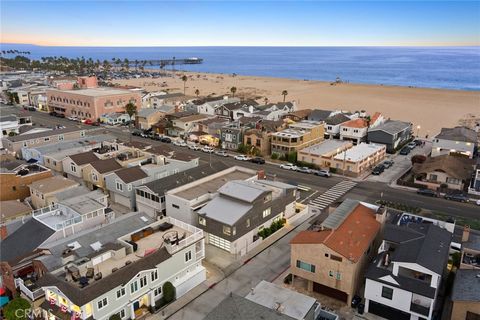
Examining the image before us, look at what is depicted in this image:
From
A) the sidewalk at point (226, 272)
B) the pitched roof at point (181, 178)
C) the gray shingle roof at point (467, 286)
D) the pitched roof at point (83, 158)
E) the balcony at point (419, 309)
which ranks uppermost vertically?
the pitched roof at point (83, 158)

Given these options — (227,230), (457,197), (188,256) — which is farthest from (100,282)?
(457,197)

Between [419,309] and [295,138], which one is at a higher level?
[295,138]

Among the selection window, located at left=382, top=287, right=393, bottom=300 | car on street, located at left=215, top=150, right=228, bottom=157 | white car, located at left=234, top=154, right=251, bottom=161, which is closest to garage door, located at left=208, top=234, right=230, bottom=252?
window, located at left=382, top=287, right=393, bottom=300

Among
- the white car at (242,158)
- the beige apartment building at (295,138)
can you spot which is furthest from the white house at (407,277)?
the white car at (242,158)

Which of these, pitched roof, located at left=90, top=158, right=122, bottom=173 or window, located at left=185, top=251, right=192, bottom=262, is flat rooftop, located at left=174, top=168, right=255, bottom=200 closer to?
window, located at left=185, top=251, right=192, bottom=262

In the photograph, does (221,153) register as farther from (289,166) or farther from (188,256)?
(188,256)

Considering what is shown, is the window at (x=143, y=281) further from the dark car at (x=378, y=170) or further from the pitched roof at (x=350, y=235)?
the dark car at (x=378, y=170)
